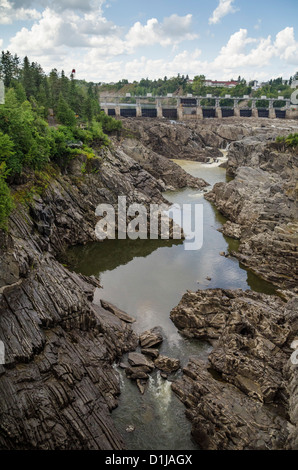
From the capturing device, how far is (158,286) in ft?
128

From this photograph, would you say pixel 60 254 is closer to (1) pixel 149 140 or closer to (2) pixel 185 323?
(2) pixel 185 323

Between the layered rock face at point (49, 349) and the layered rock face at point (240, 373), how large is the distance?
566 centimetres

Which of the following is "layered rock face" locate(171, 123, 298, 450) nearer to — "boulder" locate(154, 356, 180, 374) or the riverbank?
"boulder" locate(154, 356, 180, 374)

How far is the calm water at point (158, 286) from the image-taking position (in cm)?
2300

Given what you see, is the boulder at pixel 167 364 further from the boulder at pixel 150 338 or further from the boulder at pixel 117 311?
the boulder at pixel 117 311

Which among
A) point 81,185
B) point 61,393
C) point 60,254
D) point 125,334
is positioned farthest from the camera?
point 81,185

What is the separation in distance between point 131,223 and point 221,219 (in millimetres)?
16900

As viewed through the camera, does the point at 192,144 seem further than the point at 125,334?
Yes

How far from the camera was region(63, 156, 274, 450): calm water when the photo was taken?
23.0 m

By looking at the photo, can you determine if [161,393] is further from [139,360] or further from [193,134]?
[193,134]

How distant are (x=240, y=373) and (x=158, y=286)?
15174 millimetres

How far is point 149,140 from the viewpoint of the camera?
102 meters

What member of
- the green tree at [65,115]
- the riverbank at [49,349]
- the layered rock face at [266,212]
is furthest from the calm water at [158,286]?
the green tree at [65,115]
